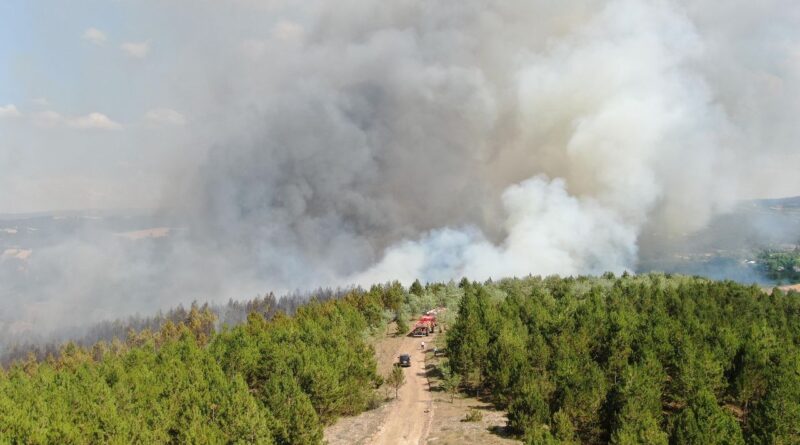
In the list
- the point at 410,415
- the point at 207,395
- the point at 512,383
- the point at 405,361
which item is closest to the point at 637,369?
the point at 512,383

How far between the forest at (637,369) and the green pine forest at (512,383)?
0.40ft

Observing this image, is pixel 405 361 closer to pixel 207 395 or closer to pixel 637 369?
pixel 207 395

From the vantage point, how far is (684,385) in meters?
38.8

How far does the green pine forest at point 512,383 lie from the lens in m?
31.4

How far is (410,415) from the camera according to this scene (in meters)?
44.9

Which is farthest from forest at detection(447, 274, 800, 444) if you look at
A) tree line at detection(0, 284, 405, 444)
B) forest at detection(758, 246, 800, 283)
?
forest at detection(758, 246, 800, 283)

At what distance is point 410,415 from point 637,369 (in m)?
18.0

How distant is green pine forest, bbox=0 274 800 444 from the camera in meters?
31.4

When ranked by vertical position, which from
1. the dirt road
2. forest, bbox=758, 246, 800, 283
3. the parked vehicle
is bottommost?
the dirt road

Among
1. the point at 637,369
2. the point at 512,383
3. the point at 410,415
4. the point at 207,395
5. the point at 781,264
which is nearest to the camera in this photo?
the point at 207,395

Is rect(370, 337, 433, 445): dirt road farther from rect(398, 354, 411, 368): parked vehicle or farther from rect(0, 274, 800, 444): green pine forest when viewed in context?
rect(0, 274, 800, 444): green pine forest

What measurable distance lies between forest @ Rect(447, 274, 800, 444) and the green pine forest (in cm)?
12

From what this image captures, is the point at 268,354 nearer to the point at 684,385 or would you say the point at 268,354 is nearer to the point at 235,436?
the point at 235,436

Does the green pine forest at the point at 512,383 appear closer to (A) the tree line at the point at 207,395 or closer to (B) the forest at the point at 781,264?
(A) the tree line at the point at 207,395
